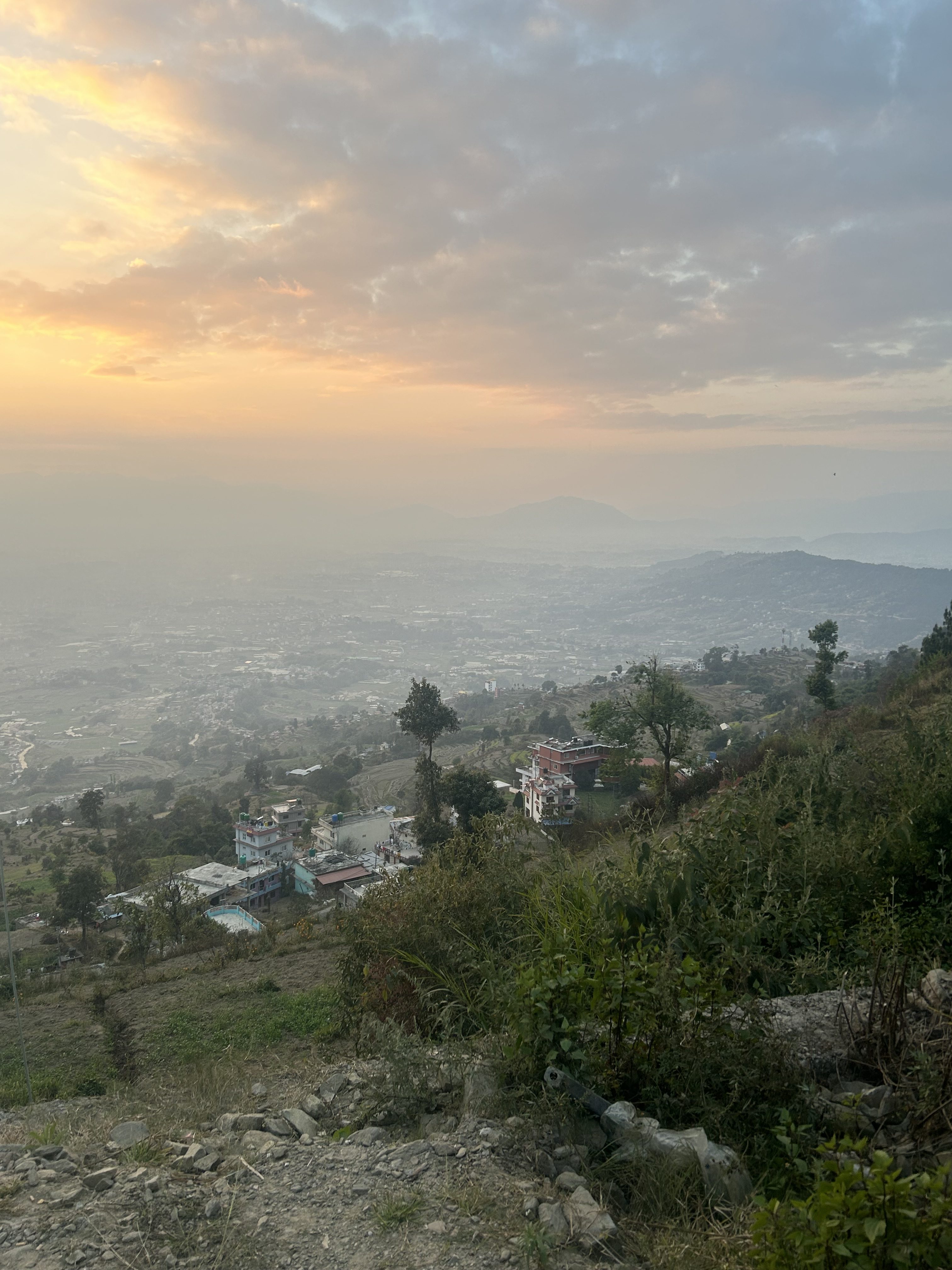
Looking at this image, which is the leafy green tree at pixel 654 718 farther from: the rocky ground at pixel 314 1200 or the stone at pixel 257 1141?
the stone at pixel 257 1141

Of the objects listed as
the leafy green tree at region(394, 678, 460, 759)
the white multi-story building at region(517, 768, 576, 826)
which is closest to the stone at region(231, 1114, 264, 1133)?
the white multi-story building at region(517, 768, 576, 826)

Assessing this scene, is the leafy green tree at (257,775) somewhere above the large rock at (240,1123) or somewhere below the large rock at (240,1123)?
below

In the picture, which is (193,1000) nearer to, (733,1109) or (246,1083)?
(246,1083)

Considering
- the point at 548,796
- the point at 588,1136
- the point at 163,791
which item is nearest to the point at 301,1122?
the point at 588,1136

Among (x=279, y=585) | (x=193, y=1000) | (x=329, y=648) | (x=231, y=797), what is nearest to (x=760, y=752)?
(x=193, y=1000)

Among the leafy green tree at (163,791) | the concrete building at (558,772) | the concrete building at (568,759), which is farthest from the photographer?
the leafy green tree at (163,791)

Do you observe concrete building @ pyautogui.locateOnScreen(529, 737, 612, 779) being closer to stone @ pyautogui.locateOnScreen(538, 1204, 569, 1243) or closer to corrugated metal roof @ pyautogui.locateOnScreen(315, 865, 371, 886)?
corrugated metal roof @ pyautogui.locateOnScreen(315, 865, 371, 886)

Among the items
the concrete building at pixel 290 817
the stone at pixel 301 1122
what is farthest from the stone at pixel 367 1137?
the concrete building at pixel 290 817
